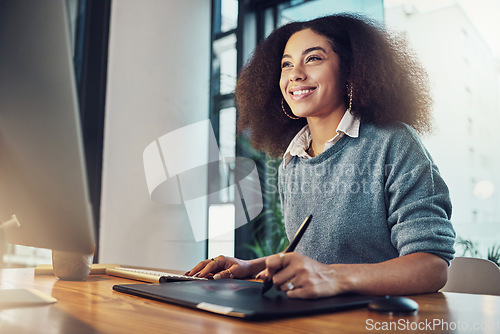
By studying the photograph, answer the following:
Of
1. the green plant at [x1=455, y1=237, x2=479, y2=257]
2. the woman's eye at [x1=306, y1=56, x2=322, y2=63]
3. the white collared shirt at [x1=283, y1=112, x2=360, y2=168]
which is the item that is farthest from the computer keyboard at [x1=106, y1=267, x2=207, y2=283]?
the green plant at [x1=455, y1=237, x2=479, y2=257]

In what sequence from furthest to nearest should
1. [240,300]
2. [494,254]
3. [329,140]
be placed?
[494,254] → [329,140] → [240,300]

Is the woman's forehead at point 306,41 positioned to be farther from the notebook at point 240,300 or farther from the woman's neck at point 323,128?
the notebook at point 240,300

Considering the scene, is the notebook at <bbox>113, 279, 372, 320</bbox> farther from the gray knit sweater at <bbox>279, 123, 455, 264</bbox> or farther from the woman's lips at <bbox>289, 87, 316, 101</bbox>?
the woman's lips at <bbox>289, 87, 316, 101</bbox>

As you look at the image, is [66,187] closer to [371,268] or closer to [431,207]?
[371,268]

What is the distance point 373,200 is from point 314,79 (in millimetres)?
473

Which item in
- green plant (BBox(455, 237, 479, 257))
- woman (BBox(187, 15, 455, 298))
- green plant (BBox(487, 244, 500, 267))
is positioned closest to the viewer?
woman (BBox(187, 15, 455, 298))

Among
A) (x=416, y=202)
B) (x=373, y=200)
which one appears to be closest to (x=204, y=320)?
(x=416, y=202)

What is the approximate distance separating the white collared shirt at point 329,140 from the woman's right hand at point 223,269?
0.46 metres

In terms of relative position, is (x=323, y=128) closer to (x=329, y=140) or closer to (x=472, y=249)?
(x=329, y=140)

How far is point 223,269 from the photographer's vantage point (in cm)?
115

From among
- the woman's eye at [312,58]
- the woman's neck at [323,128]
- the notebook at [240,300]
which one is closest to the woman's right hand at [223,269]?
the notebook at [240,300]

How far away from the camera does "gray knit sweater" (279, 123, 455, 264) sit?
974 millimetres

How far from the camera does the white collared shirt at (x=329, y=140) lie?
132 cm

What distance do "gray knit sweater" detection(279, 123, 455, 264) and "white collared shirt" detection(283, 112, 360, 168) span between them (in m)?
0.02
